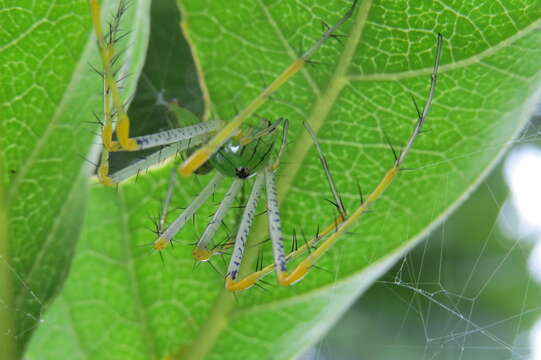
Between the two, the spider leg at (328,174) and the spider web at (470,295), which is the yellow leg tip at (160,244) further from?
the spider web at (470,295)

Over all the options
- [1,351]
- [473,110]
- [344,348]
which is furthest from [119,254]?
[344,348]

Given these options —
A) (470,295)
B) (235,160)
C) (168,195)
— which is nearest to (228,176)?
(235,160)

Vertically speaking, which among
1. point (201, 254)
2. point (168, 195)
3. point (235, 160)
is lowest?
point (201, 254)

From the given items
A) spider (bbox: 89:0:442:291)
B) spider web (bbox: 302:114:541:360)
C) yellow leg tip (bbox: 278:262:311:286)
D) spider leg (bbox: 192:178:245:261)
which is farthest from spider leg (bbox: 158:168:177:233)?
spider web (bbox: 302:114:541:360)

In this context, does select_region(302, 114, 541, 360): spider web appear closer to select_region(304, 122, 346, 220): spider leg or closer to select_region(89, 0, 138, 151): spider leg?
select_region(304, 122, 346, 220): spider leg

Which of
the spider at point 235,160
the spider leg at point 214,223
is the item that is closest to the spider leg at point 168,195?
the spider at point 235,160

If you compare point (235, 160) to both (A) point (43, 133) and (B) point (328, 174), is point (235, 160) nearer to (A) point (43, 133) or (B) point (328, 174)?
(B) point (328, 174)

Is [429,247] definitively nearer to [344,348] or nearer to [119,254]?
[344,348]
